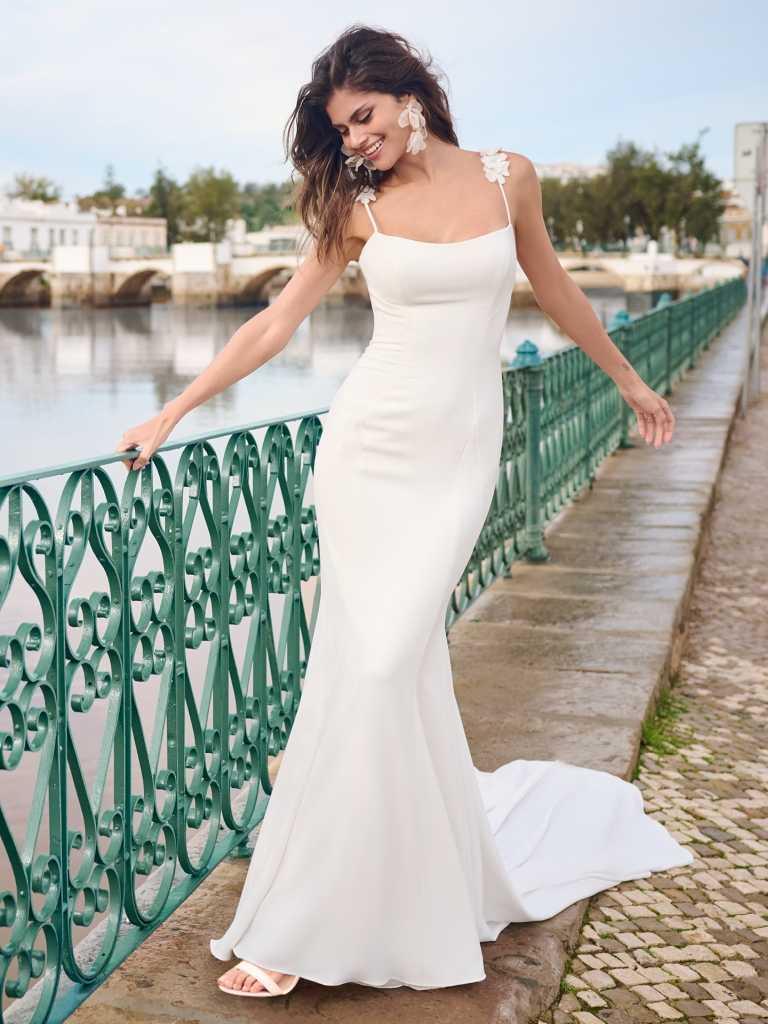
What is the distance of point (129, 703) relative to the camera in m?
2.32

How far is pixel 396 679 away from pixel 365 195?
916 mm

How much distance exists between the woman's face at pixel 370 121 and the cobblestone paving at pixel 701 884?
162cm

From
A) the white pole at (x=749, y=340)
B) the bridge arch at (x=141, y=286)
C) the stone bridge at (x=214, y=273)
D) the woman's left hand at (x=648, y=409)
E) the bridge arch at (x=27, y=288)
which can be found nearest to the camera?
the woman's left hand at (x=648, y=409)

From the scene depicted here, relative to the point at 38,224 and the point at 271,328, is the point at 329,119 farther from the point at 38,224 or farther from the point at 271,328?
the point at 38,224

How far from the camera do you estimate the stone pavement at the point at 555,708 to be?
2246 mm

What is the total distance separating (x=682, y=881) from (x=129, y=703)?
143 centimetres

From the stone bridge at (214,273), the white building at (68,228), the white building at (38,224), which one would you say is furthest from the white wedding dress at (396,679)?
the white building at (38,224)

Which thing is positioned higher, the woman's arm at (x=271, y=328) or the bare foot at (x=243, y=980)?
the woman's arm at (x=271, y=328)

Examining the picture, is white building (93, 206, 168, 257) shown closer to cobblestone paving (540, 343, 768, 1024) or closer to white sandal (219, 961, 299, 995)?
cobblestone paving (540, 343, 768, 1024)

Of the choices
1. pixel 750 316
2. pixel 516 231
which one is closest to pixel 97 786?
pixel 516 231

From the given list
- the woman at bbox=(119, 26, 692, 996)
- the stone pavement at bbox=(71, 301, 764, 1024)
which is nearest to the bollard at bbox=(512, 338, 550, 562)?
the stone pavement at bbox=(71, 301, 764, 1024)

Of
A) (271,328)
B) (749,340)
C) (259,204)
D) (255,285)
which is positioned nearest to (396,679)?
(271,328)

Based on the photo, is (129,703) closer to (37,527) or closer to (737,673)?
(37,527)

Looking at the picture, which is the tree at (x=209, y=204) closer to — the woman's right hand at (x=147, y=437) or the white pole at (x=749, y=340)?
Result: the white pole at (x=749, y=340)
